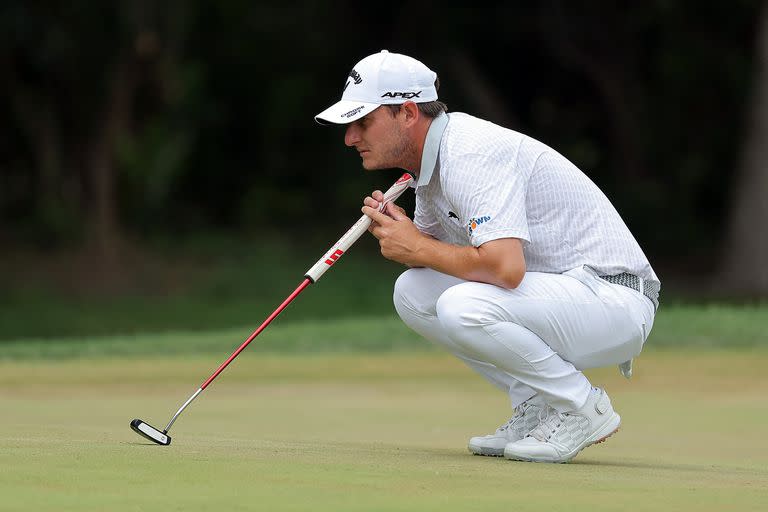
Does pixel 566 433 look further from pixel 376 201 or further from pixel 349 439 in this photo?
pixel 349 439

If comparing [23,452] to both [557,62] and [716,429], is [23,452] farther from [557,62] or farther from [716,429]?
[557,62]

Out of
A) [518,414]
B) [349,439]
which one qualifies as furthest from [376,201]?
[349,439]

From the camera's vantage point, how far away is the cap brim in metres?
4.37

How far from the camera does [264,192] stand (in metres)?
25.1

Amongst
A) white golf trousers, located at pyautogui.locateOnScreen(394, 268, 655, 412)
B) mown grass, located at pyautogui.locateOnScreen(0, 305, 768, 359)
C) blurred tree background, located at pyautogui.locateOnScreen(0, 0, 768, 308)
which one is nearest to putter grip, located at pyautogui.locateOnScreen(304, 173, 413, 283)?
white golf trousers, located at pyautogui.locateOnScreen(394, 268, 655, 412)

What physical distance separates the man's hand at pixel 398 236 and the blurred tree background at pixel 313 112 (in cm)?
1292

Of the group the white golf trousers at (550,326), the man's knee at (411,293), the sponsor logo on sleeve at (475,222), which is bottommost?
the white golf trousers at (550,326)

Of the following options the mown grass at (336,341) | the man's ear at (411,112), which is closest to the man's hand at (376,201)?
the man's ear at (411,112)

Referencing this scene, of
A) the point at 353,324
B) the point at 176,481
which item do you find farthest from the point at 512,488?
the point at 353,324

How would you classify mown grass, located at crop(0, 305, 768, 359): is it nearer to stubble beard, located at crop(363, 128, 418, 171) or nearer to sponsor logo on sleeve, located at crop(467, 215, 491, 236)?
stubble beard, located at crop(363, 128, 418, 171)

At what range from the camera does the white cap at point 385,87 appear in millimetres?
4434

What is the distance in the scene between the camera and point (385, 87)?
4.43m

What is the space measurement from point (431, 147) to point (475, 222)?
1.02ft

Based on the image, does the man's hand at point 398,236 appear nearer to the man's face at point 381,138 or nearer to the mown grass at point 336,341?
the man's face at point 381,138
